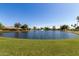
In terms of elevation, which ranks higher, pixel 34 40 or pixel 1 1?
pixel 1 1

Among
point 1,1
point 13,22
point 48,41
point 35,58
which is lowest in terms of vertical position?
point 35,58

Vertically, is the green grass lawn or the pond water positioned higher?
the pond water

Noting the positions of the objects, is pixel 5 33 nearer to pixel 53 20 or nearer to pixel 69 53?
pixel 53 20

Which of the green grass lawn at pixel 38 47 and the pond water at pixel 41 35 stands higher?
the pond water at pixel 41 35

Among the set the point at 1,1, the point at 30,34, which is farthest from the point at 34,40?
the point at 1,1

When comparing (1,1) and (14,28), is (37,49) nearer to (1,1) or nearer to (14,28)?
(14,28)

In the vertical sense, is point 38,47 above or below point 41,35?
below
